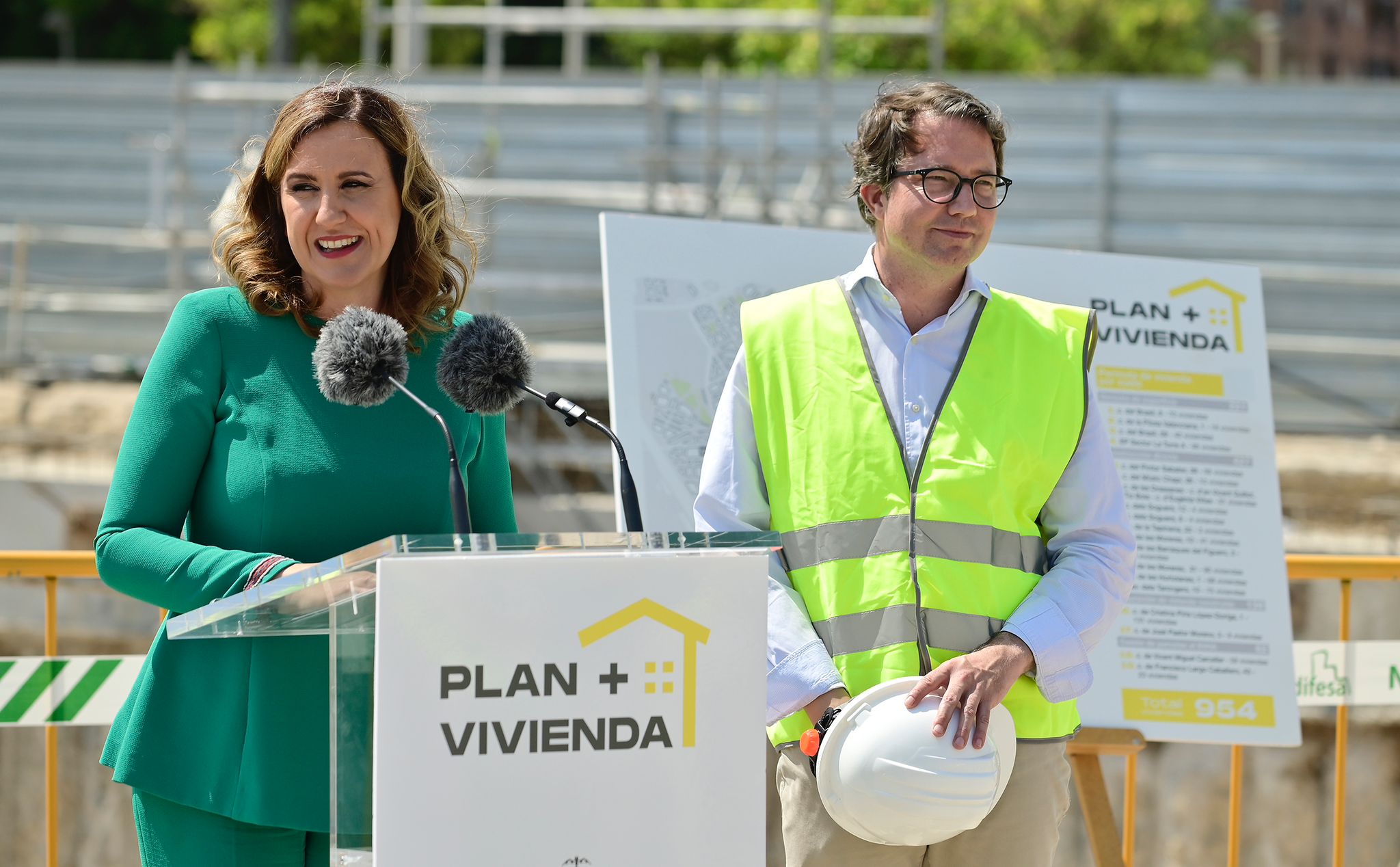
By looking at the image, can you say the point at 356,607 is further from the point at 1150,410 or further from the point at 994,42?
the point at 994,42

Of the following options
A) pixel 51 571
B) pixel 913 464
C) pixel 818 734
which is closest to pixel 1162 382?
pixel 913 464

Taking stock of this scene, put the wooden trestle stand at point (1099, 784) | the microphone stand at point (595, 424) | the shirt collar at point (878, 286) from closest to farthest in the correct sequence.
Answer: the microphone stand at point (595, 424), the shirt collar at point (878, 286), the wooden trestle stand at point (1099, 784)

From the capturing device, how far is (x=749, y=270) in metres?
3.52

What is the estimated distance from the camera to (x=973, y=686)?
89.3 inches

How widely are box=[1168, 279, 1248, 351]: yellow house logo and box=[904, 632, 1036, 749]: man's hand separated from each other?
1.76 metres

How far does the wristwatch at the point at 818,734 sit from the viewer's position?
2.30 meters

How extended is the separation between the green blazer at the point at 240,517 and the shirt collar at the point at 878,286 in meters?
0.82

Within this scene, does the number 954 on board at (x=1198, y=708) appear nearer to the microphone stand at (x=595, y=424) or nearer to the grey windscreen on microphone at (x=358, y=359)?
the microphone stand at (x=595, y=424)

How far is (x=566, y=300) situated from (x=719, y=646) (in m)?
8.58

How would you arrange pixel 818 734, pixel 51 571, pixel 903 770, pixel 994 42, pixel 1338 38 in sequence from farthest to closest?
pixel 1338 38 → pixel 994 42 → pixel 51 571 → pixel 818 734 → pixel 903 770

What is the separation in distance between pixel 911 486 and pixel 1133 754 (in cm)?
145

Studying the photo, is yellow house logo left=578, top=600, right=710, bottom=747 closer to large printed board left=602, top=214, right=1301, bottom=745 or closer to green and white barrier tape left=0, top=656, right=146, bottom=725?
large printed board left=602, top=214, right=1301, bottom=745

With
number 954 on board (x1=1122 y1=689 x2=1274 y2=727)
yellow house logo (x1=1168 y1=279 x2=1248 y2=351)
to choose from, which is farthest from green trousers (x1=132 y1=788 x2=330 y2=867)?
yellow house logo (x1=1168 y1=279 x2=1248 y2=351)

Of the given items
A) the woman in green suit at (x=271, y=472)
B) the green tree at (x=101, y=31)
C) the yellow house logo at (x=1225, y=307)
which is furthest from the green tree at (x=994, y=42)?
the woman in green suit at (x=271, y=472)
